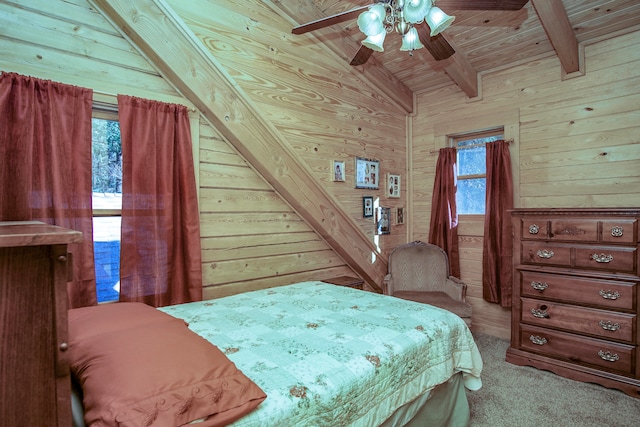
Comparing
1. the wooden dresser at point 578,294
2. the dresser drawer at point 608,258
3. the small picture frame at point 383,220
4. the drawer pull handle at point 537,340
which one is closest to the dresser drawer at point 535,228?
the wooden dresser at point 578,294

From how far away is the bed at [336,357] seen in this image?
3.52 ft

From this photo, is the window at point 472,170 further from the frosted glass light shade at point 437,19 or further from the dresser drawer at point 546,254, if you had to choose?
the frosted glass light shade at point 437,19

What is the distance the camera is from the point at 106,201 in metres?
2.06

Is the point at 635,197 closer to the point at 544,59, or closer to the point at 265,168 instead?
the point at 544,59

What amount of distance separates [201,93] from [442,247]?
2811 millimetres

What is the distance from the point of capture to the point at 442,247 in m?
3.69

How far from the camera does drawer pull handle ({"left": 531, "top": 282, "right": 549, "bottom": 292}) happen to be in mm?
2648

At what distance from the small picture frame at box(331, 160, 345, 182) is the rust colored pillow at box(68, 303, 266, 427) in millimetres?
2223

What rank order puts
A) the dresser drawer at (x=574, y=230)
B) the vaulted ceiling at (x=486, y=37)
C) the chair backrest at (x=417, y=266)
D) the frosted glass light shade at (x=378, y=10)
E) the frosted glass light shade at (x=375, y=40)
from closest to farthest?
the frosted glass light shade at (x=378, y=10)
the frosted glass light shade at (x=375, y=40)
the dresser drawer at (x=574, y=230)
the vaulted ceiling at (x=486, y=37)
the chair backrest at (x=417, y=266)

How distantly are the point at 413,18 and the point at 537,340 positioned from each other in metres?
2.53

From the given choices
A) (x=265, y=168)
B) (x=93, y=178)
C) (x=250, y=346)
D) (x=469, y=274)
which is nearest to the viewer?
(x=250, y=346)

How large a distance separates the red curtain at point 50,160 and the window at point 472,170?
133 inches

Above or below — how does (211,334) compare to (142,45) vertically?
below

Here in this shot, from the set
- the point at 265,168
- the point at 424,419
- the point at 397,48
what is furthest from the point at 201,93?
the point at 424,419
